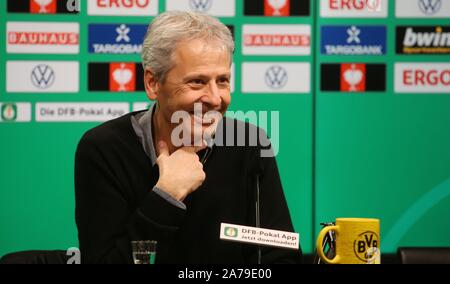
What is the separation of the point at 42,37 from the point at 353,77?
A: 1.64 m

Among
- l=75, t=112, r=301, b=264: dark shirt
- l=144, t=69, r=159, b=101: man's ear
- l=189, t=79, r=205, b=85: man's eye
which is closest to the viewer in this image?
l=75, t=112, r=301, b=264: dark shirt

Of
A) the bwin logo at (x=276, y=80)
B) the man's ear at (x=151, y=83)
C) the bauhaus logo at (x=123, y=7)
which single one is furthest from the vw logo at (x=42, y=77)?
the man's ear at (x=151, y=83)

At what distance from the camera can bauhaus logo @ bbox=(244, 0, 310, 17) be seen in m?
3.75

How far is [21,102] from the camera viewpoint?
373cm

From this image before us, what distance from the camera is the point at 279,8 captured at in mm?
3752

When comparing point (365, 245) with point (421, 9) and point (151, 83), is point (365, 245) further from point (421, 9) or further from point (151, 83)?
point (421, 9)

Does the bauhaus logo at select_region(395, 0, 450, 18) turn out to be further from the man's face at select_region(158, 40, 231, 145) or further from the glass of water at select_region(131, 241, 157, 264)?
the glass of water at select_region(131, 241, 157, 264)

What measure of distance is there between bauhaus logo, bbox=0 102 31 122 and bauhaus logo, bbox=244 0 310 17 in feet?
4.11

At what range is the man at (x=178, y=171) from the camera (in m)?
1.88

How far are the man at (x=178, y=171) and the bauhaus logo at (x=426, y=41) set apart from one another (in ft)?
6.13

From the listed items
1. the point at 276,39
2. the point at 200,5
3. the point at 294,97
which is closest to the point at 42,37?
the point at 200,5

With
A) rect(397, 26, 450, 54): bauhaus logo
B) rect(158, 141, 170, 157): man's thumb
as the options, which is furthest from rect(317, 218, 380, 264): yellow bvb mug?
rect(397, 26, 450, 54): bauhaus logo
